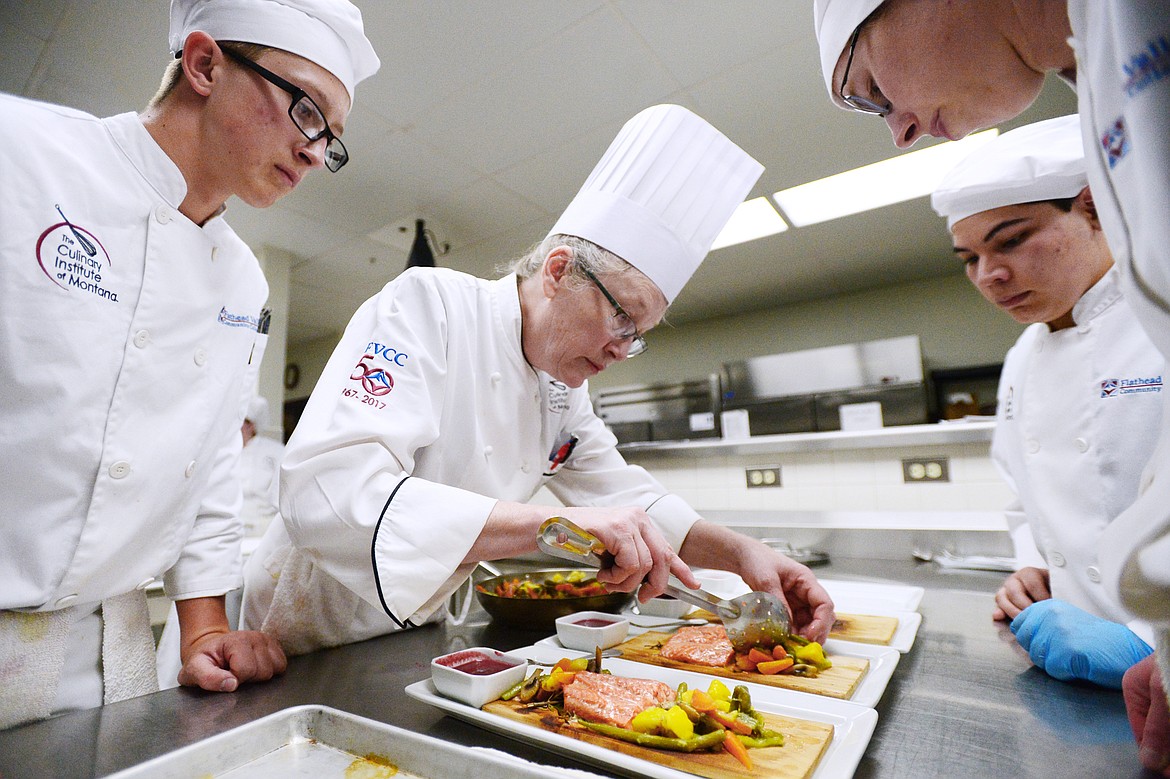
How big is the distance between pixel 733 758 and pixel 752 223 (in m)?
4.33

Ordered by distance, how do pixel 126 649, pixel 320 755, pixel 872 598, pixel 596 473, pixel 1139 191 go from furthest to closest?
pixel 596 473 → pixel 872 598 → pixel 126 649 → pixel 320 755 → pixel 1139 191

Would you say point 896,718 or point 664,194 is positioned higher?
point 664,194

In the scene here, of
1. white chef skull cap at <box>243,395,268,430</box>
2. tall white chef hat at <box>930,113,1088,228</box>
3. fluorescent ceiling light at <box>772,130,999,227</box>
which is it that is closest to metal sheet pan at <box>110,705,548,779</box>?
tall white chef hat at <box>930,113,1088,228</box>

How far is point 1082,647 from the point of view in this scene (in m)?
0.88

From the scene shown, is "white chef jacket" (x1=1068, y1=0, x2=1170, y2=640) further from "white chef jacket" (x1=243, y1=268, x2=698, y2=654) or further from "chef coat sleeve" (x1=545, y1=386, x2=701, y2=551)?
"chef coat sleeve" (x1=545, y1=386, x2=701, y2=551)

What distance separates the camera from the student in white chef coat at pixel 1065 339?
1.22m

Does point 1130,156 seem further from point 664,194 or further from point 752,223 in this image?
point 752,223

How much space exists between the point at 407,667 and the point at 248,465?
4.46 m

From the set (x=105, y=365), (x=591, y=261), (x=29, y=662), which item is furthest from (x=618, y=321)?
(x=29, y=662)

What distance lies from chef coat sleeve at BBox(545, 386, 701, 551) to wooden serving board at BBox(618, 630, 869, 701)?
539 mm

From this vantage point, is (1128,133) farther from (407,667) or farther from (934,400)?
(934,400)

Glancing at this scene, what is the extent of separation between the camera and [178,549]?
1.17m

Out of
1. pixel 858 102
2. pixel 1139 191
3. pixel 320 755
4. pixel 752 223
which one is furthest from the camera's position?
pixel 752 223

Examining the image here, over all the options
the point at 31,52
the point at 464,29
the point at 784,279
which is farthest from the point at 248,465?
the point at 784,279
